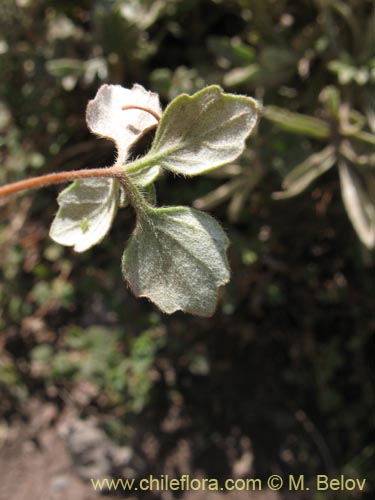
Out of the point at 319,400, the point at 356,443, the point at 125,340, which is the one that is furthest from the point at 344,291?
the point at 125,340

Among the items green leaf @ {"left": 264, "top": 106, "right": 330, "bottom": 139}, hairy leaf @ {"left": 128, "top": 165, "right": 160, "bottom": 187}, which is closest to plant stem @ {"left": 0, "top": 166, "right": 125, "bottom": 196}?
hairy leaf @ {"left": 128, "top": 165, "right": 160, "bottom": 187}

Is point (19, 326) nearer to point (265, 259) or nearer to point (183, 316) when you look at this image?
point (183, 316)

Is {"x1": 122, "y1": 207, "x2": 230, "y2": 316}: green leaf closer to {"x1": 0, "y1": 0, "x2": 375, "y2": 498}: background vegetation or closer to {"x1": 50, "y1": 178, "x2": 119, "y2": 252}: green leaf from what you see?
{"x1": 50, "y1": 178, "x2": 119, "y2": 252}: green leaf

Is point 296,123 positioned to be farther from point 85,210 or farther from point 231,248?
point 85,210

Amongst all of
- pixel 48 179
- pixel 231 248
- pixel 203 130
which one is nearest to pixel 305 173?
pixel 231 248

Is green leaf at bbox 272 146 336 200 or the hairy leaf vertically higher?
the hairy leaf

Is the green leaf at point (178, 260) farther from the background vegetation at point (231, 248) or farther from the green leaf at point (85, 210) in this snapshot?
the background vegetation at point (231, 248)

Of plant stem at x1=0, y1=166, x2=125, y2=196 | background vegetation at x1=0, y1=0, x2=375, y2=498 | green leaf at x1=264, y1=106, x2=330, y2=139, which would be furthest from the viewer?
background vegetation at x1=0, y1=0, x2=375, y2=498
